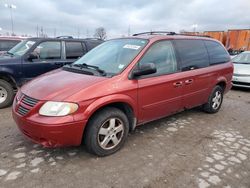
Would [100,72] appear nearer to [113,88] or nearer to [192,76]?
[113,88]

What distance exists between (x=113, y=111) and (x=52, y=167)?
111 centimetres

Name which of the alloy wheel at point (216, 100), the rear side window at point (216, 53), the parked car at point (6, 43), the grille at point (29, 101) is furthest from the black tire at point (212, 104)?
the parked car at point (6, 43)

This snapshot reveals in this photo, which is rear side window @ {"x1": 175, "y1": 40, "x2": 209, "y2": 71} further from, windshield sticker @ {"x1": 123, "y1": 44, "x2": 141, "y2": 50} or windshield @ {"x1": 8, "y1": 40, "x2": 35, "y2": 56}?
windshield @ {"x1": 8, "y1": 40, "x2": 35, "y2": 56}

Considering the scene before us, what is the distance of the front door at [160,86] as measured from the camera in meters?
3.62

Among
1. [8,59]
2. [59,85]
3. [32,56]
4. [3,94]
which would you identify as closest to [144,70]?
[59,85]

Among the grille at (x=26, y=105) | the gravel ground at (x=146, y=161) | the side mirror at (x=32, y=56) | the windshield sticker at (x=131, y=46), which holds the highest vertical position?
the windshield sticker at (x=131, y=46)

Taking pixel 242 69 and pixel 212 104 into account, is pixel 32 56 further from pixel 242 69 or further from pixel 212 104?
pixel 242 69

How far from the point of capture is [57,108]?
2.82 meters

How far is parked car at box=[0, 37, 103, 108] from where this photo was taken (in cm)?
545

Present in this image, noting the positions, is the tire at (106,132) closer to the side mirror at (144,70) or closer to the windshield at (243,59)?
the side mirror at (144,70)

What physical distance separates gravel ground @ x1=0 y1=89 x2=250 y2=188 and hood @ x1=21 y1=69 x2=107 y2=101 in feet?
3.04

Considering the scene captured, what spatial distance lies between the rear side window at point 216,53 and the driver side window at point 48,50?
3.84 m

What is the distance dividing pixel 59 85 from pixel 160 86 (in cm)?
165

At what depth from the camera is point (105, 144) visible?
128 inches
